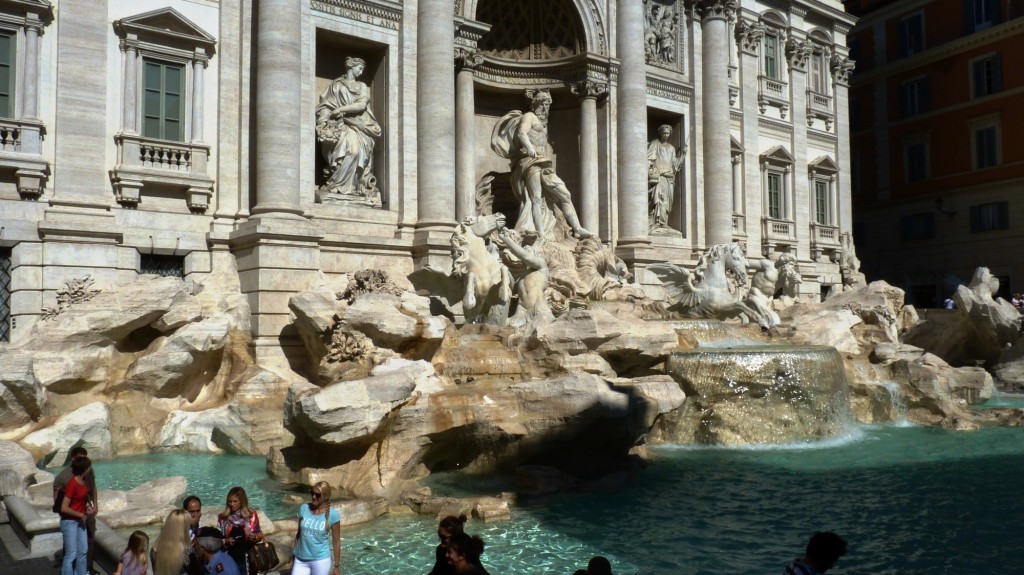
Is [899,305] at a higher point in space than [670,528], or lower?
higher

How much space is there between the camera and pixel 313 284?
47.6 ft

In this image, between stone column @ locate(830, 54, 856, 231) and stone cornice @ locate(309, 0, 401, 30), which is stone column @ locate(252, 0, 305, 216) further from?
stone column @ locate(830, 54, 856, 231)

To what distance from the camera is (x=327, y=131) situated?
52.0 feet

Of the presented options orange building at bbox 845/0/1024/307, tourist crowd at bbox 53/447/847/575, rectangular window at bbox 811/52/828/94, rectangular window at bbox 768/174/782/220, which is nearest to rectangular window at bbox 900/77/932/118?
orange building at bbox 845/0/1024/307

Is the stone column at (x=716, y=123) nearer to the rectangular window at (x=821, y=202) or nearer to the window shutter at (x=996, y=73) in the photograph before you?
the rectangular window at (x=821, y=202)

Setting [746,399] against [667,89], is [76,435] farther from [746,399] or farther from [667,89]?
[667,89]

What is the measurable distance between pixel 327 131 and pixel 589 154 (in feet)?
23.6

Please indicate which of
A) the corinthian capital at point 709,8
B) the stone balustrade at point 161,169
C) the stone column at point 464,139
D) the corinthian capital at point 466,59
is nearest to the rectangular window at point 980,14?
the corinthian capital at point 709,8

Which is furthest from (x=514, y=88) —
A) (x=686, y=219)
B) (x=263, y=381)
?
(x=263, y=381)

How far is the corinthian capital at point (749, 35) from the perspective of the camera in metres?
24.7

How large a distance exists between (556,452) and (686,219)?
551 inches

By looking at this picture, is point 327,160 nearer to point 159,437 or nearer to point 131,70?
point 131,70

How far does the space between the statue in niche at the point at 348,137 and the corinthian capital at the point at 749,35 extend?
13276 millimetres

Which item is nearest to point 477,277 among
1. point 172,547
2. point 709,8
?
point 172,547
